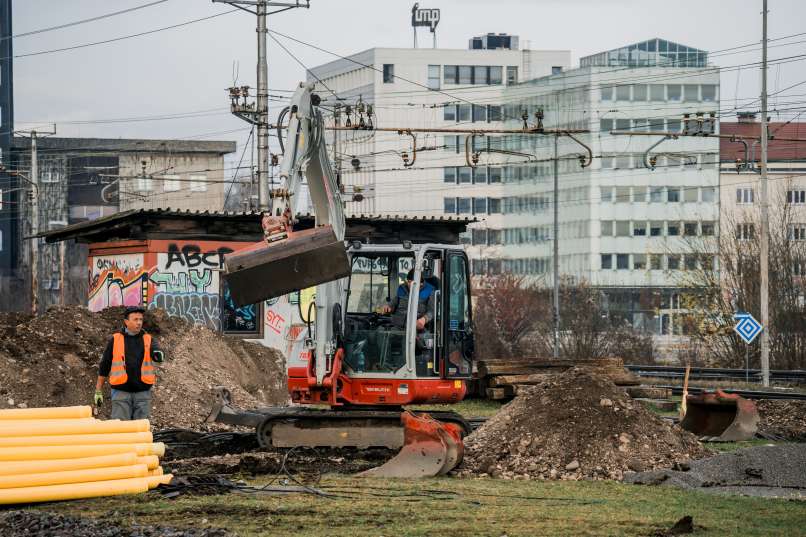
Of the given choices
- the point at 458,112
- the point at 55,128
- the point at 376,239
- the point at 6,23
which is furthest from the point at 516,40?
the point at 376,239

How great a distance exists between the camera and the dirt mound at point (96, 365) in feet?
76.2

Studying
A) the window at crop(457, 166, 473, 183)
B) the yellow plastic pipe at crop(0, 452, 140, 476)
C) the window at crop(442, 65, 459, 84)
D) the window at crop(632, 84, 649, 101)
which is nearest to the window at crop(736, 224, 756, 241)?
the yellow plastic pipe at crop(0, 452, 140, 476)

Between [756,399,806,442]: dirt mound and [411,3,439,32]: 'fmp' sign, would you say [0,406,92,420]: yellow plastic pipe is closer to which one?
[756,399,806,442]: dirt mound

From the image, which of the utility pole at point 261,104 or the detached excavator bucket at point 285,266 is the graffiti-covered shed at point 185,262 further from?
the detached excavator bucket at point 285,266

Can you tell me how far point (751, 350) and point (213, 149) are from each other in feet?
158

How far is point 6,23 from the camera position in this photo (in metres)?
83.2

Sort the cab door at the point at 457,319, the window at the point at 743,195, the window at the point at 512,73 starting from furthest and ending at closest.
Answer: the window at the point at 512,73
the window at the point at 743,195
the cab door at the point at 457,319

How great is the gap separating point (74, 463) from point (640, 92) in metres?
86.1

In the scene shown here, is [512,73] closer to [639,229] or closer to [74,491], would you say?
[639,229]

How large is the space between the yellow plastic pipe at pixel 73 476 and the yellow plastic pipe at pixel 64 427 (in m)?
0.46

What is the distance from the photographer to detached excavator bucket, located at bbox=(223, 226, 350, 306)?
603 inches

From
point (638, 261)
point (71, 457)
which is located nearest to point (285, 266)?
point (71, 457)

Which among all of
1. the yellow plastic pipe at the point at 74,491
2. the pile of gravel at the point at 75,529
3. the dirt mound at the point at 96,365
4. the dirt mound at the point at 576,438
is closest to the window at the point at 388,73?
the dirt mound at the point at 96,365

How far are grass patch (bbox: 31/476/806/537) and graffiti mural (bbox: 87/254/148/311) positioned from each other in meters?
21.0
